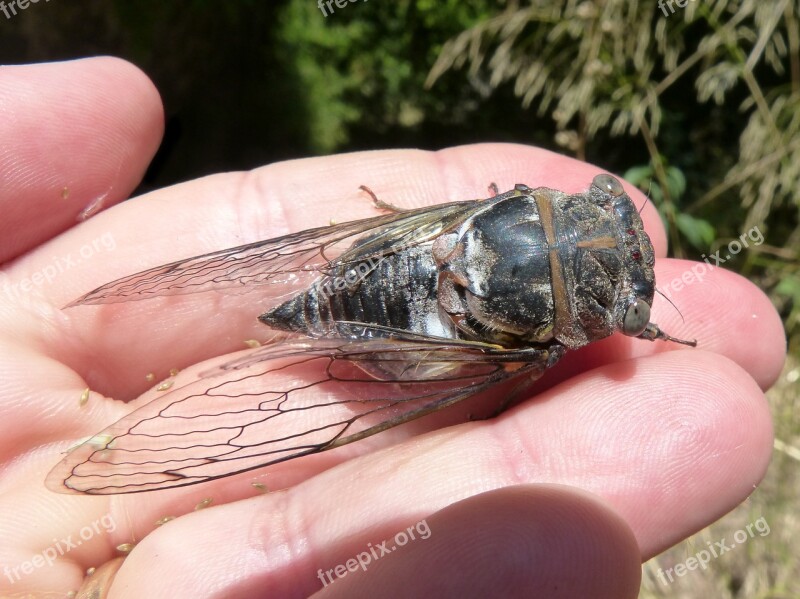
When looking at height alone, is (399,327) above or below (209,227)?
below

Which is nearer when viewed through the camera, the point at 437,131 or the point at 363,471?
the point at 363,471

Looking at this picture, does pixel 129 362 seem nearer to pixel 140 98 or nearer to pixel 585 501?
pixel 140 98

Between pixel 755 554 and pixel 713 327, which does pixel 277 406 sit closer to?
pixel 713 327

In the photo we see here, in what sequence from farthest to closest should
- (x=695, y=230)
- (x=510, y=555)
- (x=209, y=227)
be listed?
1. (x=695, y=230)
2. (x=209, y=227)
3. (x=510, y=555)

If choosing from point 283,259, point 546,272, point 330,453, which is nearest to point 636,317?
point 546,272

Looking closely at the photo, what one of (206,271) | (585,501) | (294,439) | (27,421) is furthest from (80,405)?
(585,501)

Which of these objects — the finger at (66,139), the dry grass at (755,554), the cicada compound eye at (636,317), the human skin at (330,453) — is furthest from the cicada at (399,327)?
the dry grass at (755,554)
